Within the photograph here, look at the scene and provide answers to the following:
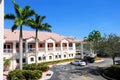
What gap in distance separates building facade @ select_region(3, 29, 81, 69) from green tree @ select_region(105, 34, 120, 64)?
1862cm

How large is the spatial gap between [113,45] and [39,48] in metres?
21.4

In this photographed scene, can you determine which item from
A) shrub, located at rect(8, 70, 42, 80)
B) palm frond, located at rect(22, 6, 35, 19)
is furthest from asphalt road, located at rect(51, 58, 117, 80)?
palm frond, located at rect(22, 6, 35, 19)

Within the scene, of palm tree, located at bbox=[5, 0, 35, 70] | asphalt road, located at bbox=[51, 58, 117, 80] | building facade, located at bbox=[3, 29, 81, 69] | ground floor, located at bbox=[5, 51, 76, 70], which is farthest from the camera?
building facade, located at bbox=[3, 29, 81, 69]

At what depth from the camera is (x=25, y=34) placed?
53.8 meters

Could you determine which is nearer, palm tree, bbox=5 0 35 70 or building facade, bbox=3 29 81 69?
palm tree, bbox=5 0 35 70

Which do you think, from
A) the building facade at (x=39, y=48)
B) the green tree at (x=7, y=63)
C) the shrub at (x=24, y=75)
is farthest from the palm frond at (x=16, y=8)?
the building facade at (x=39, y=48)

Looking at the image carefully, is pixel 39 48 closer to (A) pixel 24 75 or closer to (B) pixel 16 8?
(B) pixel 16 8

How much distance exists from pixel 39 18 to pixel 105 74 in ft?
54.7

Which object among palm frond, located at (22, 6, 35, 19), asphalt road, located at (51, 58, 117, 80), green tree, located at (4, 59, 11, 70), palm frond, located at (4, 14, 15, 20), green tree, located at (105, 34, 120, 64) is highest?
palm frond, located at (22, 6, 35, 19)

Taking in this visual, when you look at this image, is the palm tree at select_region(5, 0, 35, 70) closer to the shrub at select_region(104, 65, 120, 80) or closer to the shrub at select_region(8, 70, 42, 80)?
the shrub at select_region(8, 70, 42, 80)

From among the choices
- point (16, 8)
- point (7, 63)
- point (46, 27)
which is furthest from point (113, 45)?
point (7, 63)

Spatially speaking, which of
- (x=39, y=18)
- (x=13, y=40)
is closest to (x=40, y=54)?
(x=13, y=40)

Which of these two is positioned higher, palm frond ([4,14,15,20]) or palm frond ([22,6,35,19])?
palm frond ([22,6,35,19])

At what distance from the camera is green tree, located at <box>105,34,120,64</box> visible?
3528 cm
